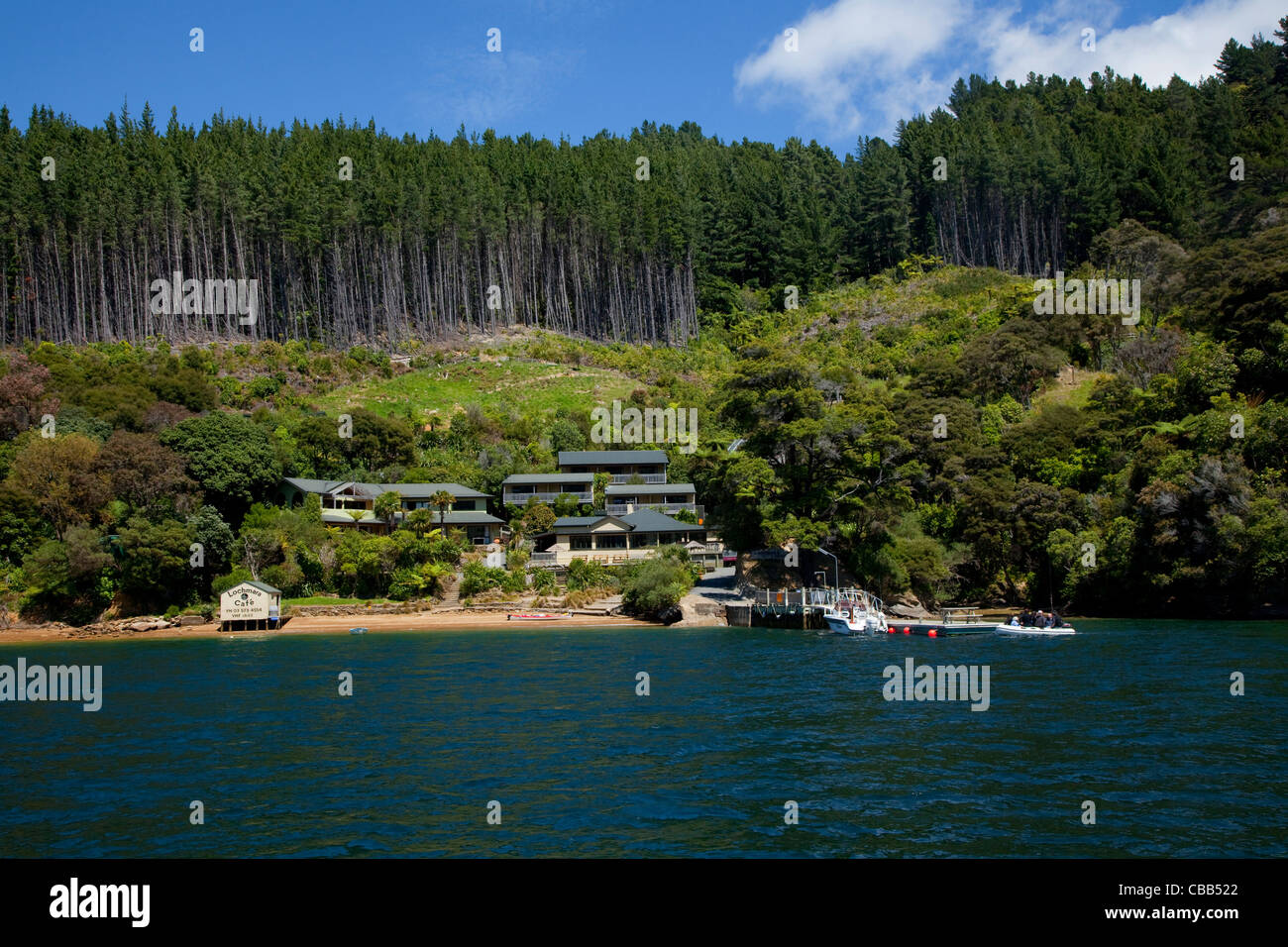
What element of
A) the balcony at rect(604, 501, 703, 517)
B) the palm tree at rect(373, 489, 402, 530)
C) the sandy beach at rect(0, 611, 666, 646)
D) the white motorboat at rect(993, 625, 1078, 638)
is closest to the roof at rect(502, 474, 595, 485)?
the balcony at rect(604, 501, 703, 517)

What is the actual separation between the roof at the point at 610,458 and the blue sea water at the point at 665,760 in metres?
42.9

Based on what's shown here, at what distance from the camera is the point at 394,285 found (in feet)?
365

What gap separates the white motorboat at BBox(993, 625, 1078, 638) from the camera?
1767 inches

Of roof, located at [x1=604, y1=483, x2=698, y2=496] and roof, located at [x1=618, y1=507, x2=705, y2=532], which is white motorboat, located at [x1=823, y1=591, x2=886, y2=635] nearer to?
roof, located at [x1=618, y1=507, x2=705, y2=532]

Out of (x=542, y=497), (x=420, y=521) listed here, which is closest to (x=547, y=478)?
(x=542, y=497)

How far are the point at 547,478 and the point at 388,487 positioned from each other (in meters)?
12.6

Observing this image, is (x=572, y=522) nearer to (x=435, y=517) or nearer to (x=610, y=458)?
(x=435, y=517)

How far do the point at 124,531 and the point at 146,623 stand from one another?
5.74 m

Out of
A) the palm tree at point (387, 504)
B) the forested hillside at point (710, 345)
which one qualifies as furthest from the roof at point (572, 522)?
the palm tree at point (387, 504)

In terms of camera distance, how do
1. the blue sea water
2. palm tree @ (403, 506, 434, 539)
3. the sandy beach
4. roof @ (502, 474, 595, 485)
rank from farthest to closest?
roof @ (502, 474, 595, 485) < palm tree @ (403, 506, 434, 539) < the sandy beach < the blue sea water

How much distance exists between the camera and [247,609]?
57094mm

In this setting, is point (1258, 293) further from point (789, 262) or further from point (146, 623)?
point (146, 623)

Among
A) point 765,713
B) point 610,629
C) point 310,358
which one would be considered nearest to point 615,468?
point 610,629

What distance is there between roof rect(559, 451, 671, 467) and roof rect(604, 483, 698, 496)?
3.07 metres
